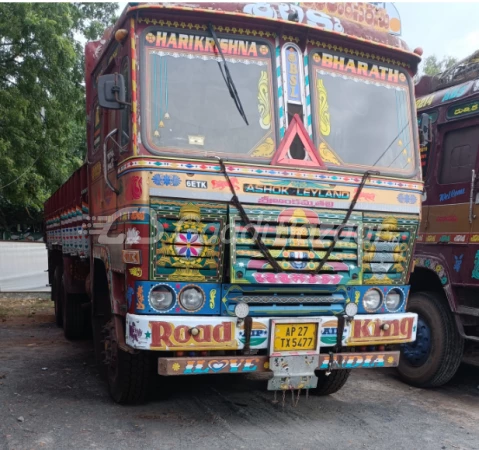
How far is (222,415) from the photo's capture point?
14.5 feet

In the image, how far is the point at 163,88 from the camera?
3.94 meters

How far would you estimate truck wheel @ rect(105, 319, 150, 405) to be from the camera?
4.25 m

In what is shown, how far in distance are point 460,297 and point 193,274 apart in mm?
3009

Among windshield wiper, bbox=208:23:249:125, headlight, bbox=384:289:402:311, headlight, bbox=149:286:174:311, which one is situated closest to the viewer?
headlight, bbox=149:286:174:311

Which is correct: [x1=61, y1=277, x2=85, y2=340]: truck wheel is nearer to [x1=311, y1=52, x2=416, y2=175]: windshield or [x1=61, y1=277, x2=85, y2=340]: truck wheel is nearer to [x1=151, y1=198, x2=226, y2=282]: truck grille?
[x1=151, y1=198, x2=226, y2=282]: truck grille

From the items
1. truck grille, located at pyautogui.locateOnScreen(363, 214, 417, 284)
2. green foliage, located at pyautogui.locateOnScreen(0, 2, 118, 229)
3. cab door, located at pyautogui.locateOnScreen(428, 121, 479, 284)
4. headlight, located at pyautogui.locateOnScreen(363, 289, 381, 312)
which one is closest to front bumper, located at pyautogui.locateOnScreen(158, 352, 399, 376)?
headlight, located at pyautogui.locateOnScreen(363, 289, 381, 312)

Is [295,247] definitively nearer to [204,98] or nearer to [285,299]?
[285,299]

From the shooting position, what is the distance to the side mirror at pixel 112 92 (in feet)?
12.8

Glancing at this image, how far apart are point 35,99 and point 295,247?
9.30 metres

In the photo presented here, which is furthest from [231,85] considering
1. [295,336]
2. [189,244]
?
[295,336]

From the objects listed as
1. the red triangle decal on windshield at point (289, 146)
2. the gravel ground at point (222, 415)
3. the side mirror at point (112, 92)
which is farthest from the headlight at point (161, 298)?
the side mirror at point (112, 92)

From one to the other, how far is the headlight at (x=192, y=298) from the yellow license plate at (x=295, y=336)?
559 mm

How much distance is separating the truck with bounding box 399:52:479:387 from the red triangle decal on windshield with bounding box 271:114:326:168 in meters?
1.45

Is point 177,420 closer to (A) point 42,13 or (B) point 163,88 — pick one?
(B) point 163,88
